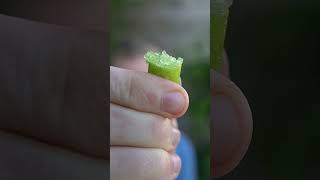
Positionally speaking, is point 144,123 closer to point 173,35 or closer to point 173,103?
point 173,103

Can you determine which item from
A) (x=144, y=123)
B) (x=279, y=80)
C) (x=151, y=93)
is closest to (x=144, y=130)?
(x=144, y=123)

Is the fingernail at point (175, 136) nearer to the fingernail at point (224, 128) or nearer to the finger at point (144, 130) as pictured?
the finger at point (144, 130)

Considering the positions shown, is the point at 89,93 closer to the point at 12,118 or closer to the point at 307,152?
the point at 12,118

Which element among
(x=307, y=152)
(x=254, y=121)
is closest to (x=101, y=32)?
(x=254, y=121)

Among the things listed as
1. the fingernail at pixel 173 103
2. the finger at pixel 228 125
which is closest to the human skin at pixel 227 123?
the finger at pixel 228 125

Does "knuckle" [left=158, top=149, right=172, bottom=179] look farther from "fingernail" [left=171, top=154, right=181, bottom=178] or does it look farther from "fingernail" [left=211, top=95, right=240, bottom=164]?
"fingernail" [left=211, top=95, right=240, bottom=164]

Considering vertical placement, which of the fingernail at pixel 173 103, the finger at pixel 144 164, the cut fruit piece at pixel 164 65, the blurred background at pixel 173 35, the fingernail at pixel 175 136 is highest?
the blurred background at pixel 173 35
